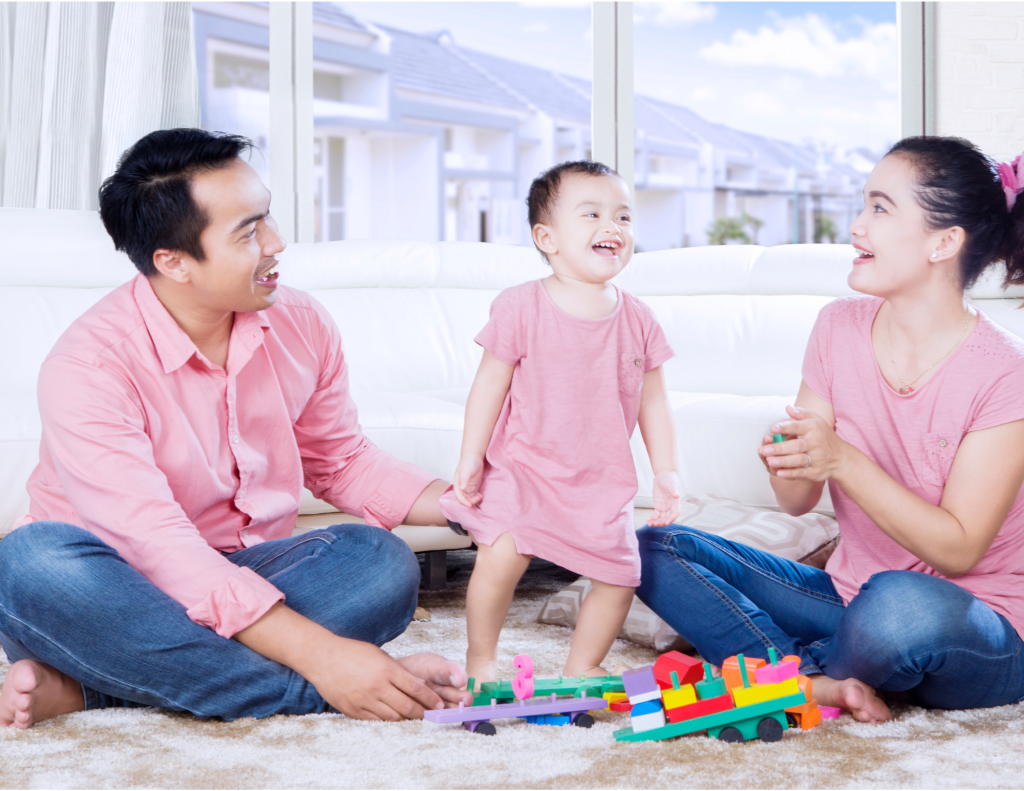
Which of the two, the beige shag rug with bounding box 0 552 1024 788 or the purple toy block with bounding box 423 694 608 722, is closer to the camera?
the beige shag rug with bounding box 0 552 1024 788

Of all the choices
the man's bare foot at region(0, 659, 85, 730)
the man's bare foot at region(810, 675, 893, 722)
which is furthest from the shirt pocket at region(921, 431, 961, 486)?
the man's bare foot at region(0, 659, 85, 730)

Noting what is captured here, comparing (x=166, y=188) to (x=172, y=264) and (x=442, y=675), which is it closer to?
(x=172, y=264)

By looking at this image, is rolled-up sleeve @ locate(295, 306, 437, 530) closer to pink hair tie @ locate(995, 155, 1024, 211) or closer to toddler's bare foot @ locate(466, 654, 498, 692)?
toddler's bare foot @ locate(466, 654, 498, 692)

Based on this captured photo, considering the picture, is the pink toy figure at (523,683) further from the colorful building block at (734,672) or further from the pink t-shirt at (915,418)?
the pink t-shirt at (915,418)

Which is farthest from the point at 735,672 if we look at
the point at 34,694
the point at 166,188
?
the point at 166,188

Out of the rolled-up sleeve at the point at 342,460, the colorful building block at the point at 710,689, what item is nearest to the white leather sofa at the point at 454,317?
the rolled-up sleeve at the point at 342,460

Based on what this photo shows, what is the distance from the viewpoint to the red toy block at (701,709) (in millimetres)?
1079

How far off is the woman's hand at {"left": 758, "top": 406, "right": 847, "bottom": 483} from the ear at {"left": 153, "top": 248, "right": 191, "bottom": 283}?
0.80m

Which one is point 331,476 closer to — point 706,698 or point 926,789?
point 706,698

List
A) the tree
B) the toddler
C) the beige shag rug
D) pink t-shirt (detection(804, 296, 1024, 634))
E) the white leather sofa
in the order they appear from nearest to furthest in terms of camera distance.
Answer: the beige shag rug
pink t-shirt (detection(804, 296, 1024, 634))
the toddler
the white leather sofa
the tree

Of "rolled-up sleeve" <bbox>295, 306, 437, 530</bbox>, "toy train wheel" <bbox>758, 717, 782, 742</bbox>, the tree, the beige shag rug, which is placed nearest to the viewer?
the beige shag rug

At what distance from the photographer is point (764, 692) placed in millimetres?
Result: 1069

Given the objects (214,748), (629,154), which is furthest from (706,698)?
(629,154)

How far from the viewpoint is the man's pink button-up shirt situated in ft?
3.75
